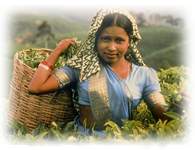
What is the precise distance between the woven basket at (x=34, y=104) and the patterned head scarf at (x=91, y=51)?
156mm

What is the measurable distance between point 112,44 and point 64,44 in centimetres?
29

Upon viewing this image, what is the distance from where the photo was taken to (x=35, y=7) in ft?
13.5

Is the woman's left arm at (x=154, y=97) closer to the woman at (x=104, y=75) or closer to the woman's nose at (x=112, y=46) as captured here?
the woman at (x=104, y=75)

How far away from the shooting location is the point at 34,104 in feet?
13.6

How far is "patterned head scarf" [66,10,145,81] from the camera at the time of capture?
13.1 feet

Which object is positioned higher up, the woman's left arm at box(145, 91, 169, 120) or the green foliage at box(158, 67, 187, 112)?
the green foliage at box(158, 67, 187, 112)

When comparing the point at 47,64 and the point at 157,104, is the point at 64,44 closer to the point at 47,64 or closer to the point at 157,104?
the point at 47,64

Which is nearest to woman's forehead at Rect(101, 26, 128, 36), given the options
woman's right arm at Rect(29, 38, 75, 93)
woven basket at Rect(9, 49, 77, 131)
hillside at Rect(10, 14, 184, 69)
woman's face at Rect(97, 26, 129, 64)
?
woman's face at Rect(97, 26, 129, 64)

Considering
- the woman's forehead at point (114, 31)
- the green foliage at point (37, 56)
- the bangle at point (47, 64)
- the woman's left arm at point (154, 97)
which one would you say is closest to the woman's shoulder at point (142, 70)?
the woman's left arm at point (154, 97)

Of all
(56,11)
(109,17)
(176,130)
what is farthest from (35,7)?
(176,130)

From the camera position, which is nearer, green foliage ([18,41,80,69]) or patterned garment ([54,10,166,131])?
patterned garment ([54,10,166,131])

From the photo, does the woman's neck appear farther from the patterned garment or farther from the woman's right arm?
the woman's right arm

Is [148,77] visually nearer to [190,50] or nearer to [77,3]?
[190,50]

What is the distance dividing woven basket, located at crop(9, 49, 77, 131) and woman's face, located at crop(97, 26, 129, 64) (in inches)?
11.6
